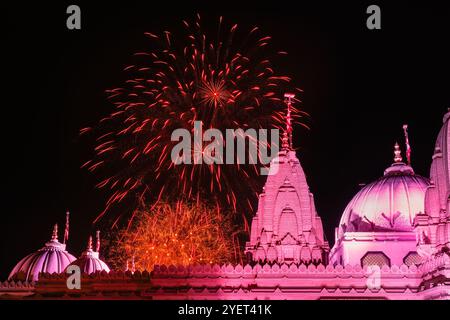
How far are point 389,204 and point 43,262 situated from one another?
1148 inches

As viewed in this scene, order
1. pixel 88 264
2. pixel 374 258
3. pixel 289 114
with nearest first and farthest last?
pixel 374 258 → pixel 88 264 → pixel 289 114

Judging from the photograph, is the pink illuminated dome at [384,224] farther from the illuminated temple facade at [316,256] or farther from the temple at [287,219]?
the temple at [287,219]

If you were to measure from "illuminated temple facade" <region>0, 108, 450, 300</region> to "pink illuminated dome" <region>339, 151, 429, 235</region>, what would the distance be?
0.07m

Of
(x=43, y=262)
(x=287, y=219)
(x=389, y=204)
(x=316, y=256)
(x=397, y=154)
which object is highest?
(x=397, y=154)

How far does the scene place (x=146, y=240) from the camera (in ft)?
153

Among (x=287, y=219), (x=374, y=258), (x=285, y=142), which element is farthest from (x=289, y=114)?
(x=374, y=258)

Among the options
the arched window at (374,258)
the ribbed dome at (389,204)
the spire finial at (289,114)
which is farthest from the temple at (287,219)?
the ribbed dome at (389,204)

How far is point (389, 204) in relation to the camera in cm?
5178

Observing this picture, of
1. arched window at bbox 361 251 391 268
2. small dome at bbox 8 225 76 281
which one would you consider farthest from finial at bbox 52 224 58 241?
arched window at bbox 361 251 391 268

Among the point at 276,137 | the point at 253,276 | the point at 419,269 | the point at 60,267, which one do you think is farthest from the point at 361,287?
the point at 60,267

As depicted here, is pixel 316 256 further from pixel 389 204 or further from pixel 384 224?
pixel 389 204

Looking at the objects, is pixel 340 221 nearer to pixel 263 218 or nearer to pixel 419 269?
pixel 263 218
